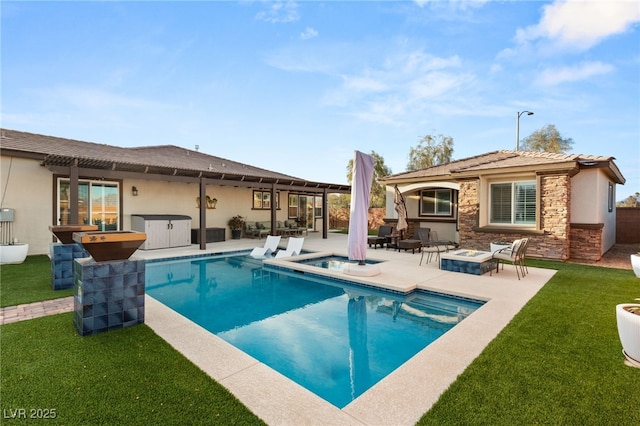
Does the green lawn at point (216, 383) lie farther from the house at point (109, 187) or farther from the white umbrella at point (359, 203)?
the house at point (109, 187)

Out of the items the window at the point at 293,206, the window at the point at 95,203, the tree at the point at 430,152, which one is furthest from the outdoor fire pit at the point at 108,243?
the tree at the point at 430,152

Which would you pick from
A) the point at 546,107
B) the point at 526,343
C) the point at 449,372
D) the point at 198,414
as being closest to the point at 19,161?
the point at 198,414

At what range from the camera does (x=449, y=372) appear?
10.1ft

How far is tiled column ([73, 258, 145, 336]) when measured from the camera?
3.85 metres

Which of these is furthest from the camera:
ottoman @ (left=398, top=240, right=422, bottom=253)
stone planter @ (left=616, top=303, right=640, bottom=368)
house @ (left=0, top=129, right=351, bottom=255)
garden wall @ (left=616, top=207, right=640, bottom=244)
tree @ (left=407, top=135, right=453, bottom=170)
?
A: tree @ (left=407, top=135, right=453, bottom=170)

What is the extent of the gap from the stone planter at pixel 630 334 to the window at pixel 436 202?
39.1ft

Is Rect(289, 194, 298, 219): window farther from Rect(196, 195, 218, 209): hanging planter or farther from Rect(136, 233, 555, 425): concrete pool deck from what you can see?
Rect(136, 233, 555, 425): concrete pool deck

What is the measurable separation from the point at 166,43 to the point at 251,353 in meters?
11.2

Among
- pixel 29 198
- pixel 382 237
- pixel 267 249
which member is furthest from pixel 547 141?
pixel 29 198

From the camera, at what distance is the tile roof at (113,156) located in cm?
995

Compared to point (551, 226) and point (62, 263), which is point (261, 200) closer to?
point (62, 263)

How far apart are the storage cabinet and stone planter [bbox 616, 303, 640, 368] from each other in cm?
1351

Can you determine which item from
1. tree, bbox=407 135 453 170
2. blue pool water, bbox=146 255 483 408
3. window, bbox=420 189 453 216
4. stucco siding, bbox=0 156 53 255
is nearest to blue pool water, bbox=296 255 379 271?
blue pool water, bbox=146 255 483 408

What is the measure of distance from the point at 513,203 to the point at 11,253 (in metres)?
16.2
